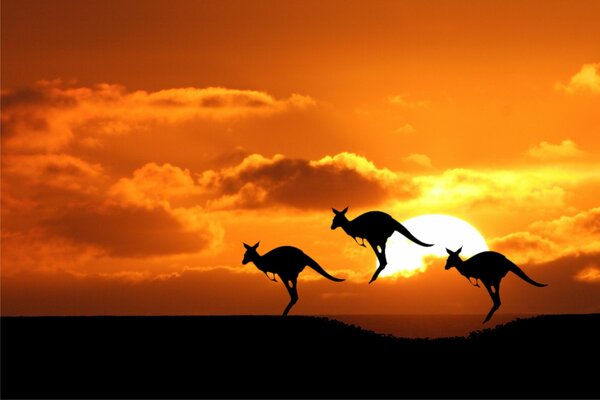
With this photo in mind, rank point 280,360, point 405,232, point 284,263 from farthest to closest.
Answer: point 405,232 → point 284,263 → point 280,360

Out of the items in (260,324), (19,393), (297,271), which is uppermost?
(297,271)

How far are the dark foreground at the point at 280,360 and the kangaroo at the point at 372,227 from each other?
9.70ft

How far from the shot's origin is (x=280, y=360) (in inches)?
1006

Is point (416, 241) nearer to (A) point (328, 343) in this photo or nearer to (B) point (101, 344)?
(A) point (328, 343)

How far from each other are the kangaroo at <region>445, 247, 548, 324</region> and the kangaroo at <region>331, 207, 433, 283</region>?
2.23 metres

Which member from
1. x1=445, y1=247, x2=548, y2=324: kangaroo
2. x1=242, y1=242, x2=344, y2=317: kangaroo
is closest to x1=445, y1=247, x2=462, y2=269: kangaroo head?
x1=445, y1=247, x2=548, y2=324: kangaroo

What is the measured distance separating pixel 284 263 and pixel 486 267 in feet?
22.9

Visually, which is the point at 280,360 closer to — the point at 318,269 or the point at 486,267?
the point at 318,269

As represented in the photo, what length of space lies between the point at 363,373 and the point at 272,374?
2.63 metres

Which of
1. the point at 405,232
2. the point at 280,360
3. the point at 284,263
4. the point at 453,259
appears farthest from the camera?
the point at 405,232

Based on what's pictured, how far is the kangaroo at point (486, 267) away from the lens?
3009 centimetres

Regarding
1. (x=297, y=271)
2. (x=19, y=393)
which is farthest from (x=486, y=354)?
(x=19, y=393)

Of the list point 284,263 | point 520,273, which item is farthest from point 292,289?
point 520,273

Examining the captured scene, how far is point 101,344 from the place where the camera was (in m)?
26.4
